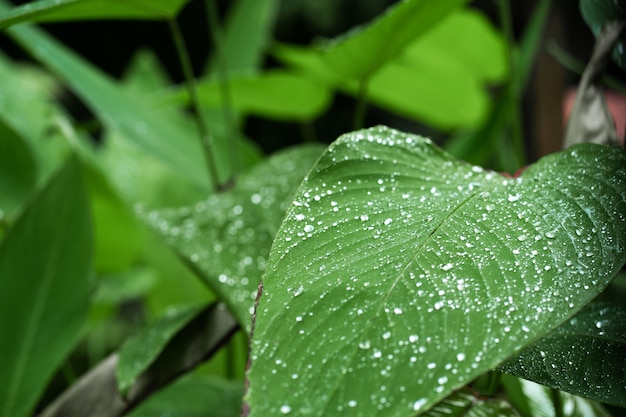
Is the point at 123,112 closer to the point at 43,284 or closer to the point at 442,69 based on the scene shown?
the point at 43,284

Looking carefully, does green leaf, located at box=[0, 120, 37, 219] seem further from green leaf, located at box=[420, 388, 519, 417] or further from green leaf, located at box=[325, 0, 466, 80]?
green leaf, located at box=[420, 388, 519, 417]

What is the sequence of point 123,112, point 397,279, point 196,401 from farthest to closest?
point 123,112 → point 196,401 → point 397,279

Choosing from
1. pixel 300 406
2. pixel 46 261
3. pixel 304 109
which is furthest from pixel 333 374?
pixel 304 109

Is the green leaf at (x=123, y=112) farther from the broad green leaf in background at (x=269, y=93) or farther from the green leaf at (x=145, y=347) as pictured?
the green leaf at (x=145, y=347)

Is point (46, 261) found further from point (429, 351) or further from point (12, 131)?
point (429, 351)

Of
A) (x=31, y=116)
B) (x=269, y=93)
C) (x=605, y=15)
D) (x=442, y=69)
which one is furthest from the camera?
(x=442, y=69)

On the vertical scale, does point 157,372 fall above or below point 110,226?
above

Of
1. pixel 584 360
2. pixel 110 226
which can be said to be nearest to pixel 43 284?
pixel 110 226

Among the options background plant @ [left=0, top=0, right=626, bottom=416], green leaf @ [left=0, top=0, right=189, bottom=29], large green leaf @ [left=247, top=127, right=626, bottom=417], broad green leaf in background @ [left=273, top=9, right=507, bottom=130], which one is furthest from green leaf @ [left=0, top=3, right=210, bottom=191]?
large green leaf @ [left=247, top=127, right=626, bottom=417]
